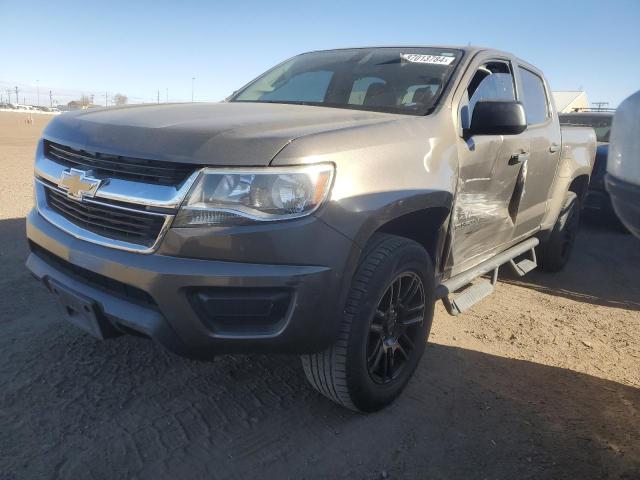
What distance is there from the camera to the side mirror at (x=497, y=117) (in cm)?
280

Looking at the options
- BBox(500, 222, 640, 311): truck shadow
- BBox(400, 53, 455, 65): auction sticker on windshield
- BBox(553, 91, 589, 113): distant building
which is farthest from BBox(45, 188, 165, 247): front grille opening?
BBox(553, 91, 589, 113): distant building

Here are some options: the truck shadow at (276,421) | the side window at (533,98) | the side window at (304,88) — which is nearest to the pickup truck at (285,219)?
the side window at (304,88)

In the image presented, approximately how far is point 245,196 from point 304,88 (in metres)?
1.72

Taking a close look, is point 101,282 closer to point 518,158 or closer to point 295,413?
point 295,413

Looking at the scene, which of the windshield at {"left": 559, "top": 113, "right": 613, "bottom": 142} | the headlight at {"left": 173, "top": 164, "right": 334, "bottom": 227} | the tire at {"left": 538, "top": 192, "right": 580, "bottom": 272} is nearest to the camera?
the headlight at {"left": 173, "top": 164, "right": 334, "bottom": 227}

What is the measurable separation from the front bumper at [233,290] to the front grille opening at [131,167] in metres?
0.24

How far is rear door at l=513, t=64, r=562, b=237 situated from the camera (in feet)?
12.5

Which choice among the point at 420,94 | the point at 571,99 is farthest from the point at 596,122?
Answer: the point at 571,99

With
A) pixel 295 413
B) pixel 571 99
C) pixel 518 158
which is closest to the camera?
pixel 295 413

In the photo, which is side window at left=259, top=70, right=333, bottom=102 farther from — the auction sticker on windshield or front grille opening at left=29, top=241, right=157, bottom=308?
front grille opening at left=29, top=241, right=157, bottom=308

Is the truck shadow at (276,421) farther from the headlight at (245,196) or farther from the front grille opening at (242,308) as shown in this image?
the headlight at (245,196)

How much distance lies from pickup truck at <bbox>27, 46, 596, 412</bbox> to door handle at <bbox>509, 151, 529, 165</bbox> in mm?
239

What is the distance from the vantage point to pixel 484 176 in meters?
3.12

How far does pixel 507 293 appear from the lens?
15.8ft
